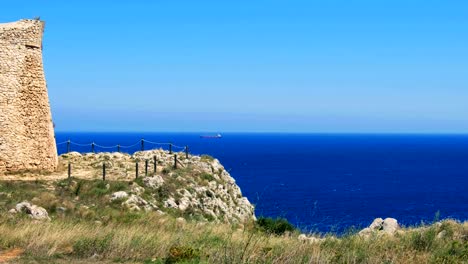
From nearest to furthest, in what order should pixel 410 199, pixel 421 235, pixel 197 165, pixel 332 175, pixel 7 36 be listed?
1. pixel 421 235
2. pixel 7 36
3. pixel 197 165
4. pixel 410 199
5. pixel 332 175

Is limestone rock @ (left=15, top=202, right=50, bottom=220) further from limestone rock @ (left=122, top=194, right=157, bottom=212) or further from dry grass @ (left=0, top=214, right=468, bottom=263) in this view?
dry grass @ (left=0, top=214, right=468, bottom=263)

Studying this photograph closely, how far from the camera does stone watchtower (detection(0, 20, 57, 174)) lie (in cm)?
2677

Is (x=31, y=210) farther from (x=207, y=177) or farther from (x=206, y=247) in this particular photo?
(x=207, y=177)

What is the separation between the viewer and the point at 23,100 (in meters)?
27.5

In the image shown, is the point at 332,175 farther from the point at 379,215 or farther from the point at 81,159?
the point at 81,159

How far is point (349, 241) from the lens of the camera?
38.4 feet

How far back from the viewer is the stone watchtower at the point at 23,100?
1054 inches

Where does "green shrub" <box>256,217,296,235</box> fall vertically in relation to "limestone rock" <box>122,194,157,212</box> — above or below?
below

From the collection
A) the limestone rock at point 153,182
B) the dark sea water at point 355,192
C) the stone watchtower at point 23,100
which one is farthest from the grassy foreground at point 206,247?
the dark sea water at point 355,192

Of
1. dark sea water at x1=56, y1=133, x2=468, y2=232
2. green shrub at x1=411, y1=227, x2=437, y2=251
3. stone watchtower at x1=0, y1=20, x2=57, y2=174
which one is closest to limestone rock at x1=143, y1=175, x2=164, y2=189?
stone watchtower at x1=0, y1=20, x2=57, y2=174

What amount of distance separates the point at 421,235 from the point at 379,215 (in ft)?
169

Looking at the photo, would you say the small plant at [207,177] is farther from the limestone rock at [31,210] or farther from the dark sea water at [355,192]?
the limestone rock at [31,210]

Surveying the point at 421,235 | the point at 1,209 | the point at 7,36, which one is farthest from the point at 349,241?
the point at 7,36

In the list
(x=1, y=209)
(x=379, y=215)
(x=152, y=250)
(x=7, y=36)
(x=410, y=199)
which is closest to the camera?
(x=152, y=250)
